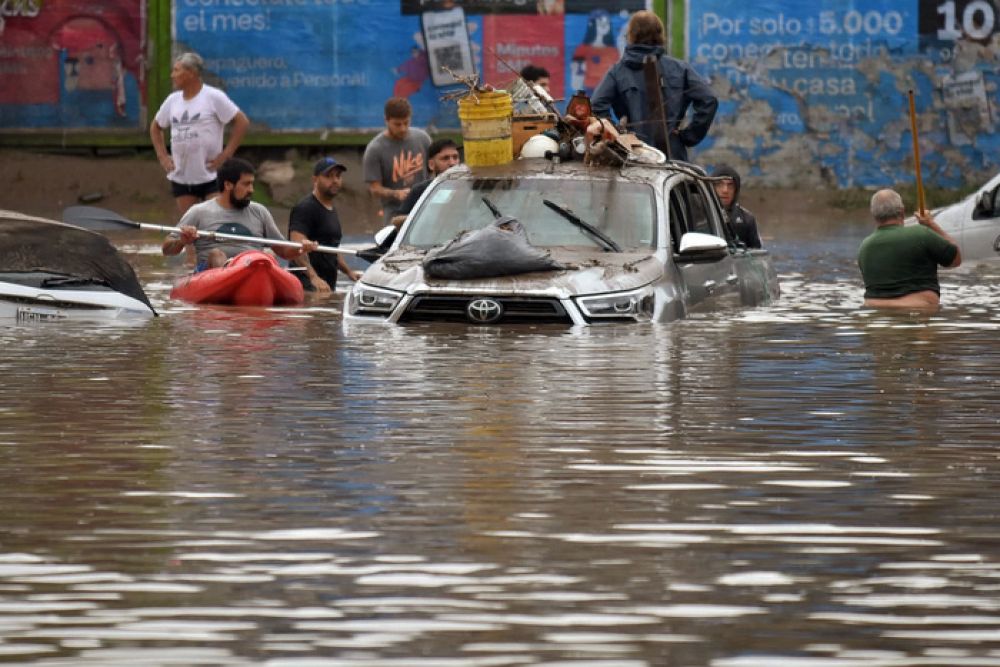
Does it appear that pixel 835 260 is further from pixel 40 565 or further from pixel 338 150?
pixel 40 565

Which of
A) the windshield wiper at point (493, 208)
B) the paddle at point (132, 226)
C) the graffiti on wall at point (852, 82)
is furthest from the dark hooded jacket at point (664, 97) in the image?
the graffiti on wall at point (852, 82)

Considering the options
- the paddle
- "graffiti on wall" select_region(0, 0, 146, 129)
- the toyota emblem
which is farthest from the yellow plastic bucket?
"graffiti on wall" select_region(0, 0, 146, 129)

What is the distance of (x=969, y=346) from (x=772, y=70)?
1877cm

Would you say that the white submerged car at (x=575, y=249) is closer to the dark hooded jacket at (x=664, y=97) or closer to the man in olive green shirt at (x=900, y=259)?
the man in olive green shirt at (x=900, y=259)

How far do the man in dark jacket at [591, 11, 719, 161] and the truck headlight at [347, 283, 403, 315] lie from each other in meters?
3.93

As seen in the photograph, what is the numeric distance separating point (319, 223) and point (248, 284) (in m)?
1.61

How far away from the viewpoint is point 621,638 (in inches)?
244

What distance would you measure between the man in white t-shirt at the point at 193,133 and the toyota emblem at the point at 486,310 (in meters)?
6.87

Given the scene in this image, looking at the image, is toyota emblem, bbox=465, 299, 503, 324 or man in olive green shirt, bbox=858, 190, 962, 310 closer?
toyota emblem, bbox=465, 299, 503, 324

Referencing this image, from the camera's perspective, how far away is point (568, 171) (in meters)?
15.7

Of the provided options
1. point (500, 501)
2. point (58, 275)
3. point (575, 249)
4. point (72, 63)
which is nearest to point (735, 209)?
point (575, 249)

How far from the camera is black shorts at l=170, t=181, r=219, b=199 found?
832 inches

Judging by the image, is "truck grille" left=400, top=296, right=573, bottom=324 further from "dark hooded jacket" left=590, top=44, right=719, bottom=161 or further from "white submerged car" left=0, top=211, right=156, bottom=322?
"dark hooded jacket" left=590, top=44, right=719, bottom=161

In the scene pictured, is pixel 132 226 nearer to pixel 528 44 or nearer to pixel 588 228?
pixel 588 228
